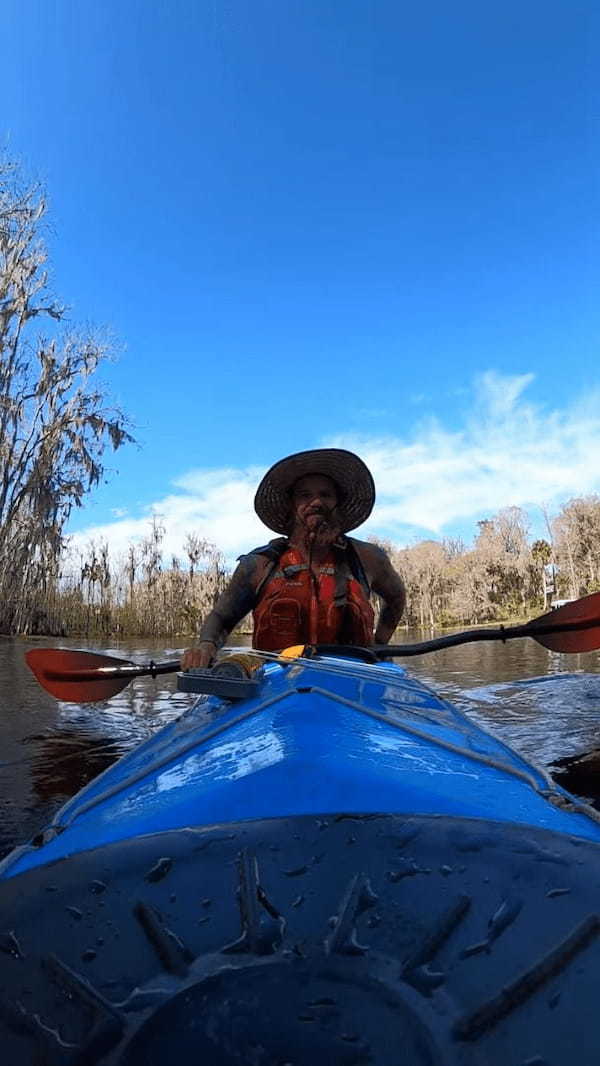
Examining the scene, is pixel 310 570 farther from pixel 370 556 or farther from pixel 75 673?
pixel 75 673

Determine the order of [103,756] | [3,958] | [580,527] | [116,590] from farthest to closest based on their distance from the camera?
[580,527] < [116,590] < [103,756] < [3,958]

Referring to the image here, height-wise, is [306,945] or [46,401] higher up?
[46,401]

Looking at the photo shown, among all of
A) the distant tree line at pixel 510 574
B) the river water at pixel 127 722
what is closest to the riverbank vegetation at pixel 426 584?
the distant tree line at pixel 510 574

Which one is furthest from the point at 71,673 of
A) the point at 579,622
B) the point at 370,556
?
the point at 579,622

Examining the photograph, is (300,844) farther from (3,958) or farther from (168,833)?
(3,958)

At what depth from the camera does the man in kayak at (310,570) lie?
3.60 metres

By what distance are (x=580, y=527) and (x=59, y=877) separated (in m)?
45.7

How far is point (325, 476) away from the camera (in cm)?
426

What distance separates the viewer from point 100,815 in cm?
106

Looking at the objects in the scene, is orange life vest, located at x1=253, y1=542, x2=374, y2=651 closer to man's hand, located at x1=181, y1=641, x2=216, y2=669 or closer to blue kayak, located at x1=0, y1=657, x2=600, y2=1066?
man's hand, located at x1=181, y1=641, x2=216, y2=669

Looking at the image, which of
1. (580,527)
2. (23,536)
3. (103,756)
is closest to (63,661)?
(103,756)

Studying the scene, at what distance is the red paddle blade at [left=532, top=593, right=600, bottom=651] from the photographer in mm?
4180

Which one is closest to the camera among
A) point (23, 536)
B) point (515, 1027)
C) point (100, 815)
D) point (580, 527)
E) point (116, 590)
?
point (515, 1027)

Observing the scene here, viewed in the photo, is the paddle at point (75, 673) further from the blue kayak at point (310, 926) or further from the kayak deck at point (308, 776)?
the blue kayak at point (310, 926)
